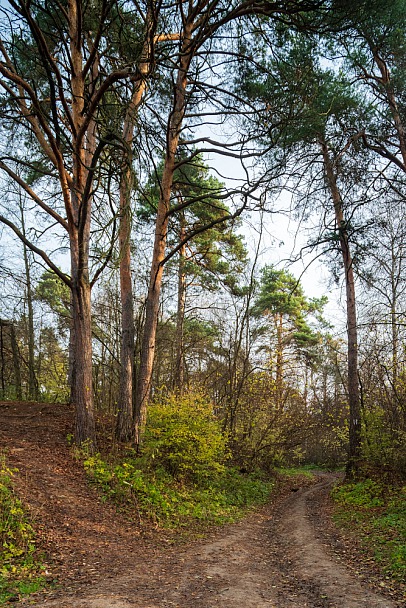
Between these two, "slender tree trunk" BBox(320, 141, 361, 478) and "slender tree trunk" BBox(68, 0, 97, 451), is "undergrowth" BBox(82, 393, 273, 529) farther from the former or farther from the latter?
"slender tree trunk" BBox(320, 141, 361, 478)

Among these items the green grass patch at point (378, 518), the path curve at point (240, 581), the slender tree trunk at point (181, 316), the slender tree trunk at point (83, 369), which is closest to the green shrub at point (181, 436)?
the slender tree trunk at point (83, 369)

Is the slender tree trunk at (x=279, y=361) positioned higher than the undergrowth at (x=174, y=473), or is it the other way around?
the slender tree trunk at (x=279, y=361)

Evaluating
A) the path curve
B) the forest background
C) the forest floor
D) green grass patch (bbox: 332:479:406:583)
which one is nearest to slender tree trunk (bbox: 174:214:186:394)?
the forest background

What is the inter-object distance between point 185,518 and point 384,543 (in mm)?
3383

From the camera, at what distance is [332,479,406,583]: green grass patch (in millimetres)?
5360

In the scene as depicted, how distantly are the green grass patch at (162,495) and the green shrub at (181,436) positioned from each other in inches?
10.9

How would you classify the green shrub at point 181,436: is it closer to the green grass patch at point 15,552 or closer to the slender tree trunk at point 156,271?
the slender tree trunk at point 156,271

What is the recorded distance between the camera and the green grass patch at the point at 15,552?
12.8ft

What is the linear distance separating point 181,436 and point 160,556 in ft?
11.9

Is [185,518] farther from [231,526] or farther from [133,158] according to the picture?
[133,158]

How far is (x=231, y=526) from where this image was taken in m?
8.35

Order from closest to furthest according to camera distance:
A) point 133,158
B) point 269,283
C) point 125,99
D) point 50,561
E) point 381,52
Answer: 1. point 50,561
2. point 133,158
3. point 125,99
4. point 381,52
5. point 269,283

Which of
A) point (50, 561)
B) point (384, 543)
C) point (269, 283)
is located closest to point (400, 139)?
point (384, 543)

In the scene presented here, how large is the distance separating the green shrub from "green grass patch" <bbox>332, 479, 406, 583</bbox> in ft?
10.2
